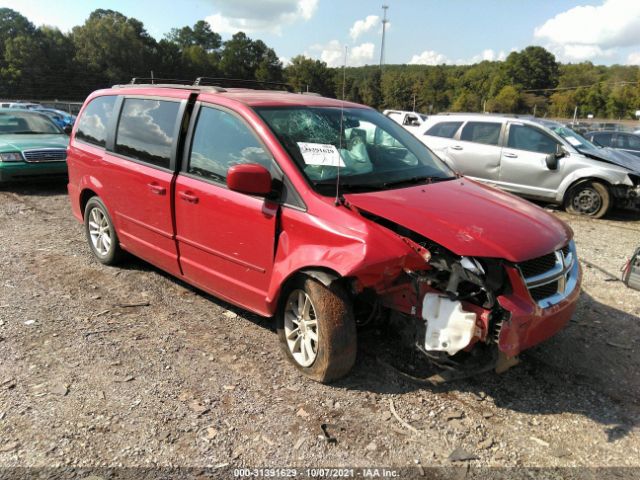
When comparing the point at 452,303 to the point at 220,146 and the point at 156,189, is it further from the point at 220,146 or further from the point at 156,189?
the point at 156,189

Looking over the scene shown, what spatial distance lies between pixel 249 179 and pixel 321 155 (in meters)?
0.57

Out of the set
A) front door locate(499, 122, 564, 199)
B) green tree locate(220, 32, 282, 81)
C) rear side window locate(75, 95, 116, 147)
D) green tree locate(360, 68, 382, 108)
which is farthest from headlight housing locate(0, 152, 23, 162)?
green tree locate(220, 32, 282, 81)

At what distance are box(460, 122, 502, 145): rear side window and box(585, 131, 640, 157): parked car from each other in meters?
5.69

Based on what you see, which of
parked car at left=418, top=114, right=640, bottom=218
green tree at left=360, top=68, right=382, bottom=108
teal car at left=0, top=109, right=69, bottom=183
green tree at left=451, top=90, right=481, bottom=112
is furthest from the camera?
green tree at left=451, top=90, right=481, bottom=112

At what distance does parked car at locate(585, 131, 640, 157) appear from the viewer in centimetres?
1338

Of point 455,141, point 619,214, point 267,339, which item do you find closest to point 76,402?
point 267,339

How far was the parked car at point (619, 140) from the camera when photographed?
1338cm

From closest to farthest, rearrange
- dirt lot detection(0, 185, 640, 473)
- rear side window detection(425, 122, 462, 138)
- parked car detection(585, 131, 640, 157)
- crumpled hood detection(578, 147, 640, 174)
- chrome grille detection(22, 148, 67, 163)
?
dirt lot detection(0, 185, 640, 473)
crumpled hood detection(578, 147, 640, 174)
chrome grille detection(22, 148, 67, 163)
rear side window detection(425, 122, 462, 138)
parked car detection(585, 131, 640, 157)

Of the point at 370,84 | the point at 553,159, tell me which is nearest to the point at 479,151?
the point at 553,159

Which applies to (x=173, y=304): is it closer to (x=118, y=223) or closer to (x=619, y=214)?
(x=118, y=223)

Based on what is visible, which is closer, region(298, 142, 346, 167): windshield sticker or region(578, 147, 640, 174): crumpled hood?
region(298, 142, 346, 167): windshield sticker

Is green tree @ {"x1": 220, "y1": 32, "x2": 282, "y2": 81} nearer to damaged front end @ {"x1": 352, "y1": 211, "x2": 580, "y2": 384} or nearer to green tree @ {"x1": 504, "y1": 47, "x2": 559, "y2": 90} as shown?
green tree @ {"x1": 504, "y1": 47, "x2": 559, "y2": 90}

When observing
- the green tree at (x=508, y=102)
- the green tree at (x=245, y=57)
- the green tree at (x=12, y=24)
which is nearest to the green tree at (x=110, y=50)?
the green tree at (x=12, y=24)

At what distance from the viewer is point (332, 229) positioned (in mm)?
3002
